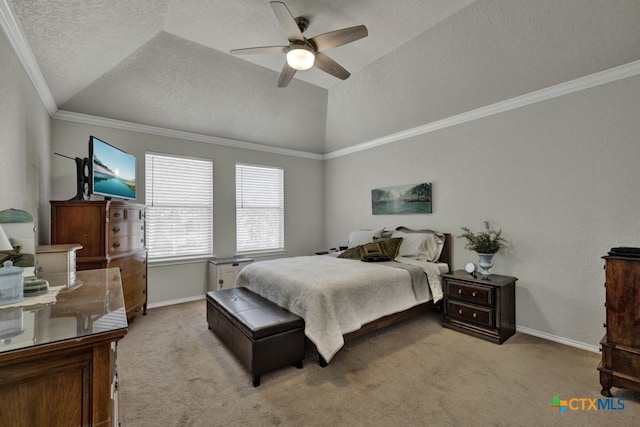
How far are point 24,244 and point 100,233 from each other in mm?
1785

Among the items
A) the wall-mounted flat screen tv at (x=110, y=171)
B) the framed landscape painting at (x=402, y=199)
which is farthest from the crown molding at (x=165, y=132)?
the framed landscape painting at (x=402, y=199)

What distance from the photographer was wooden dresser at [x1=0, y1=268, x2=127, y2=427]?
85 cm

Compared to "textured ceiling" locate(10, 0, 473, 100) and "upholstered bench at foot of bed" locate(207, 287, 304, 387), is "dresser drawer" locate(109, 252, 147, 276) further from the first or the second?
"textured ceiling" locate(10, 0, 473, 100)

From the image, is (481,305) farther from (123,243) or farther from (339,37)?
(123,243)

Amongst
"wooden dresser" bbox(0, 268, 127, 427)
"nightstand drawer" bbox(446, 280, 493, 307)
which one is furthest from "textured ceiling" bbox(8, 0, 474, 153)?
"nightstand drawer" bbox(446, 280, 493, 307)

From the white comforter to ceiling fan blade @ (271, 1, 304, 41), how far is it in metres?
2.21

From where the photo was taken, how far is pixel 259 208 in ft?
18.1

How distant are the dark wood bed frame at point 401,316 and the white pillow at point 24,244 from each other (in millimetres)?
2232

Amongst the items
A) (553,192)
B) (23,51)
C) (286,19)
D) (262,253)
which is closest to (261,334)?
(286,19)

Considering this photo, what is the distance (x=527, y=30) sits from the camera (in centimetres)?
271

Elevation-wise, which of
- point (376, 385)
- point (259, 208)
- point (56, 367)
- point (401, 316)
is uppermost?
point (259, 208)

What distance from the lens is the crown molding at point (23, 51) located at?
1903 mm

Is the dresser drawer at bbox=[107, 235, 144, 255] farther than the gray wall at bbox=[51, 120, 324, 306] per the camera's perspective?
No

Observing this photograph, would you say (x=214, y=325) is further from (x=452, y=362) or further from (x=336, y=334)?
(x=452, y=362)
